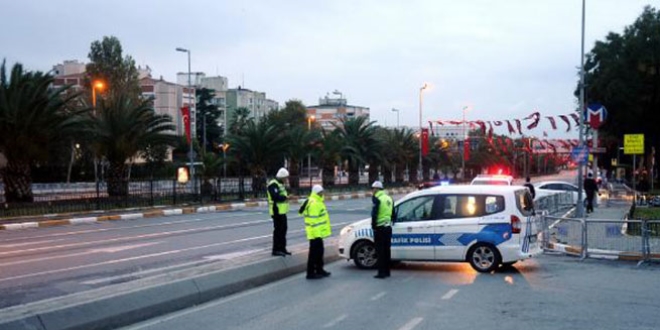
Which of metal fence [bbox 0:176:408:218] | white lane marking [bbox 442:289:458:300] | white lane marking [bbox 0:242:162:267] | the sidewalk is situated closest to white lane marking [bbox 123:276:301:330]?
white lane marking [bbox 442:289:458:300]

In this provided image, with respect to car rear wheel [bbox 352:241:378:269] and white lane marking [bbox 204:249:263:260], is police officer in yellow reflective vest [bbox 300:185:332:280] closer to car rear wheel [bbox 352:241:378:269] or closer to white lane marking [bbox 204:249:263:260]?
car rear wheel [bbox 352:241:378:269]

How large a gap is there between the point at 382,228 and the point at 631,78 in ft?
129

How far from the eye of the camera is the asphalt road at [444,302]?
9.11 meters

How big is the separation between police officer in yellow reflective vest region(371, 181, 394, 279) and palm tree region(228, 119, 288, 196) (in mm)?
32869

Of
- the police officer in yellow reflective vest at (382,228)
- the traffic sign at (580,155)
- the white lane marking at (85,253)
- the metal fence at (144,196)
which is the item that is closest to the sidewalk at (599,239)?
the police officer in yellow reflective vest at (382,228)

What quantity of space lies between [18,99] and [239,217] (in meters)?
10.7

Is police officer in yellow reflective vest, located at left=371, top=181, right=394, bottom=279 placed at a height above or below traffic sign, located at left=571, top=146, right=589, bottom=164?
below

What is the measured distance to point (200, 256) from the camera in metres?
16.3

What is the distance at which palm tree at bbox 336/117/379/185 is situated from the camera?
57344 millimetres

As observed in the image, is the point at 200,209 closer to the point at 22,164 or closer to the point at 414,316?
the point at 22,164

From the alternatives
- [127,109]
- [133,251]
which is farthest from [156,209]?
[133,251]

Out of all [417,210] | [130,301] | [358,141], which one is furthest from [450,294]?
[358,141]

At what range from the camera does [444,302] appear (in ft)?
34.6

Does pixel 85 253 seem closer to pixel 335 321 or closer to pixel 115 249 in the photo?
pixel 115 249
